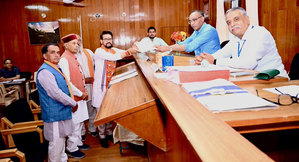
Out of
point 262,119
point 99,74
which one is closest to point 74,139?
point 99,74

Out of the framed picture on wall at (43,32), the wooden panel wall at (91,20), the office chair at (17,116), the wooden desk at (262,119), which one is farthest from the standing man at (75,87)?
the framed picture on wall at (43,32)

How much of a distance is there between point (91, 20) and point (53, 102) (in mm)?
6663

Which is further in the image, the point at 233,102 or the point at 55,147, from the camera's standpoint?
the point at 55,147

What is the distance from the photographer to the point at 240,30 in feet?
7.73

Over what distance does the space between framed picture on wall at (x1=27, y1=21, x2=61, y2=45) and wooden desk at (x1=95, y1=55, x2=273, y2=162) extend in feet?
24.5

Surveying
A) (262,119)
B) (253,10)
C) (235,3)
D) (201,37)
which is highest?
(235,3)

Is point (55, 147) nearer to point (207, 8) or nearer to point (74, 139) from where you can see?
point (74, 139)

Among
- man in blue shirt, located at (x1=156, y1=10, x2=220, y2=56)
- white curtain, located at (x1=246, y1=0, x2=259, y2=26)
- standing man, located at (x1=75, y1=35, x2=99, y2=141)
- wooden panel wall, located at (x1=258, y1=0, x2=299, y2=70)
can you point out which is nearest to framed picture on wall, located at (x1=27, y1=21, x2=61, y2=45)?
standing man, located at (x1=75, y1=35, x2=99, y2=141)

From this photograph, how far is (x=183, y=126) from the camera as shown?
2.60 ft

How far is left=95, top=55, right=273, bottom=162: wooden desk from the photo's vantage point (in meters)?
0.60

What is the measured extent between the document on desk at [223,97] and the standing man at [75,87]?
7.38 ft

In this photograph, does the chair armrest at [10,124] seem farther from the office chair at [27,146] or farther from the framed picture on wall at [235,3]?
the framed picture on wall at [235,3]

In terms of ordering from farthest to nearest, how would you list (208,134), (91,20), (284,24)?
(91,20), (284,24), (208,134)

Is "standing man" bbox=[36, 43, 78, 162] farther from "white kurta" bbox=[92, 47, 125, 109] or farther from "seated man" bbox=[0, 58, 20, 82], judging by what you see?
"seated man" bbox=[0, 58, 20, 82]
